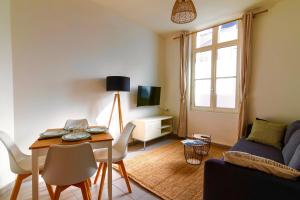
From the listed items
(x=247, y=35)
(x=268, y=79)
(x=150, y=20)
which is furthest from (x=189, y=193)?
(x=150, y=20)

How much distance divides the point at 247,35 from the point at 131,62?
253cm

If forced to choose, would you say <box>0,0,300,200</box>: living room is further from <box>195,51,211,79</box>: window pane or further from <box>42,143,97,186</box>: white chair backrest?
<box>42,143,97,186</box>: white chair backrest

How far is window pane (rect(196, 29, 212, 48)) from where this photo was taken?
3889mm

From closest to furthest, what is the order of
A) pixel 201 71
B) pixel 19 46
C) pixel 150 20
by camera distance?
pixel 19 46 → pixel 150 20 → pixel 201 71

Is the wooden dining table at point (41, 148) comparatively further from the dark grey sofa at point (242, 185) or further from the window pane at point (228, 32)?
the window pane at point (228, 32)

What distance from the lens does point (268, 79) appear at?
3.01 meters

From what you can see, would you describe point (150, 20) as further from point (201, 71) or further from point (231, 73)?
point (231, 73)

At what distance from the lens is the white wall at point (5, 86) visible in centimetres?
194

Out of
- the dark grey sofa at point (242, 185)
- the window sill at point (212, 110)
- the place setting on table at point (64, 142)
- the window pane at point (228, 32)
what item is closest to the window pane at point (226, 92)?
the window sill at point (212, 110)

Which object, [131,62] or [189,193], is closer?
[189,193]

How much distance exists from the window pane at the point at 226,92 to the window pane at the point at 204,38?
1015mm

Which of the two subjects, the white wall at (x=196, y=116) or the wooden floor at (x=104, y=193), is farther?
the white wall at (x=196, y=116)

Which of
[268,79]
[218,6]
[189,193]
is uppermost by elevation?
[218,6]

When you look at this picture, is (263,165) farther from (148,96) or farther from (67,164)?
(148,96)
